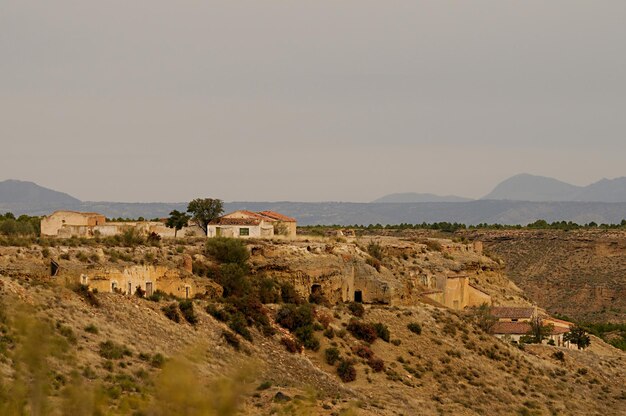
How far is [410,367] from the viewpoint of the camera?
4128 cm

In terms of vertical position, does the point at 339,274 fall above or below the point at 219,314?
above

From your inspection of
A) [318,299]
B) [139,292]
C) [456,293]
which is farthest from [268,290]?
[456,293]

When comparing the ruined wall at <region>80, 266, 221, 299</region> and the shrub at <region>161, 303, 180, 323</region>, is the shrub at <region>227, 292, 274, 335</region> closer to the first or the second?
the ruined wall at <region>80, 266, 221, 299</region>

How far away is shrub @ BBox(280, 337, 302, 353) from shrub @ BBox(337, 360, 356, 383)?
1439mm

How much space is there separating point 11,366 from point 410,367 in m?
17.2

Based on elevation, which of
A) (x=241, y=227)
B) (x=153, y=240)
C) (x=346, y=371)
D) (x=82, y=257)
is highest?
(x=241, y=227)

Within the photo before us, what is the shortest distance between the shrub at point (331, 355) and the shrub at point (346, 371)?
23 cm

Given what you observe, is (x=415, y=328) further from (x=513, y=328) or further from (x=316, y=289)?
(x=513, y=328)

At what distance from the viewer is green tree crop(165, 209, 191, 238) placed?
54.7 m

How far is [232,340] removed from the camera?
37250 millimetres

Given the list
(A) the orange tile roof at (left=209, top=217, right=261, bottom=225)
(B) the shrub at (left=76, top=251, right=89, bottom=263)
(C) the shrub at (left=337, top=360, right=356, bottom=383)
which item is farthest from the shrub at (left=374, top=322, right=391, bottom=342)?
(A) the orange tile roof at (left=209, top=217, right=261, bottom=225)

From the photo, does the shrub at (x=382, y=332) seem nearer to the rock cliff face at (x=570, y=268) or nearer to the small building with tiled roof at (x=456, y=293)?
the small building with tiled roof at (x=456, y=293)

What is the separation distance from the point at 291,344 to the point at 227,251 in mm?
7389

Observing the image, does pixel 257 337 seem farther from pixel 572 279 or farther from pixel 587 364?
pixel 572 279
